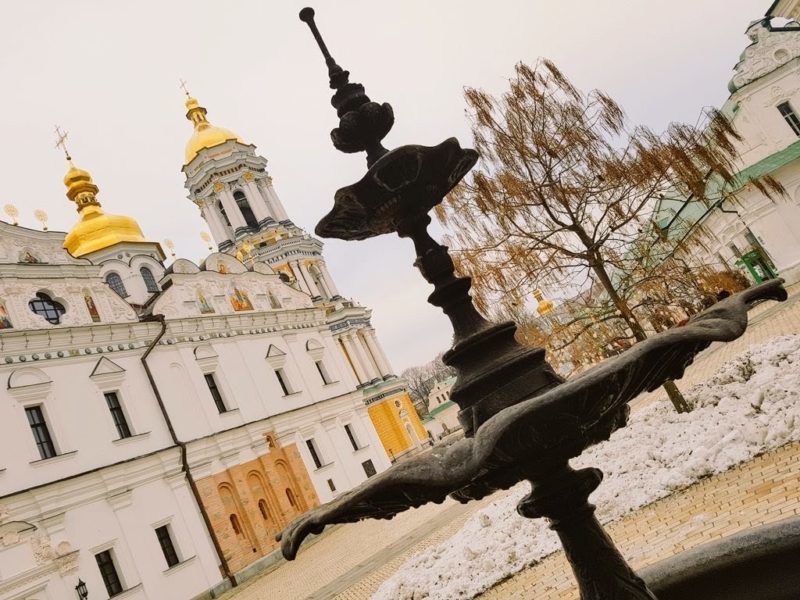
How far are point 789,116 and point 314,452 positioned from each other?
29.6 meters

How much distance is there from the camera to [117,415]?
18.6 metres

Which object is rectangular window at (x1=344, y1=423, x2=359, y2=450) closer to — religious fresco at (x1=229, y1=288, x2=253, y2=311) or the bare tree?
religious fresco at (x1=229, y1=288, x2=253, y2=311)

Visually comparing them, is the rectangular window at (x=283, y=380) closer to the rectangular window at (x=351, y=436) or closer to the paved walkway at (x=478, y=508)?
the rectangular window at (x=351, y=436)

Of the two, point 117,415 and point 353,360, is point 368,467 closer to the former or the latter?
point 117,415

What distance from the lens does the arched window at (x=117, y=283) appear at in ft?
98.4

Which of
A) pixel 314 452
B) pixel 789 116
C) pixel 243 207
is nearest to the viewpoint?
pixel 314 452

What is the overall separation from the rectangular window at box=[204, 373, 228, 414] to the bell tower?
1526 cm

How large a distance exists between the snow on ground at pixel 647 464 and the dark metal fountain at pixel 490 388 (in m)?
4.66

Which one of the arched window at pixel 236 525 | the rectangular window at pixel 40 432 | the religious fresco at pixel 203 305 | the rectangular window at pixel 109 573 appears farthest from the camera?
the religious fresco at pixel 203 305

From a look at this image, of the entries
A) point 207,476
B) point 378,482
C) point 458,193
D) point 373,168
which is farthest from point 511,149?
point 207,476

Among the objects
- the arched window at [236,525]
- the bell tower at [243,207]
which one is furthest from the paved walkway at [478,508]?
the bell tower at [243,207]

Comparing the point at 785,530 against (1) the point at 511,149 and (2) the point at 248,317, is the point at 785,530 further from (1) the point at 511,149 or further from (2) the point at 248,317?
(2) the point at 248,317

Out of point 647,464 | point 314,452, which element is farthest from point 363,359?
point 647,464

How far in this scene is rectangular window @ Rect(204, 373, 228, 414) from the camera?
2208 centimetres
